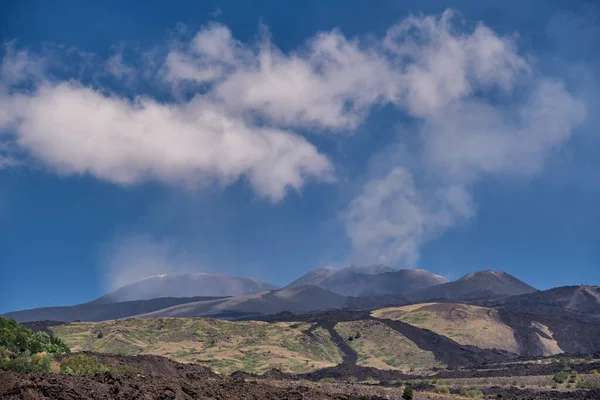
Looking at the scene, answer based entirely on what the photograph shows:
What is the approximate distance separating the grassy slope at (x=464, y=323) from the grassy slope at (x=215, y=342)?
102 feet

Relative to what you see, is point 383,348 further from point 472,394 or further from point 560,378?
point 472,394

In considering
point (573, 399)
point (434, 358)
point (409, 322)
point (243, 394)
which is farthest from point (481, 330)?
point (243, 394)

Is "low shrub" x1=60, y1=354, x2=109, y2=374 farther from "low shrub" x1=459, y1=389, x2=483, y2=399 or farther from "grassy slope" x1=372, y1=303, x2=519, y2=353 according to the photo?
"grassy slope" x1=372, y1=303, x2=519, y2=353

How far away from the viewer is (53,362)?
31.0 metres

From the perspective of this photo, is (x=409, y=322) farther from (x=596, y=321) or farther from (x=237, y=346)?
(x=596, y=321)

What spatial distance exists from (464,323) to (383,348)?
35.1 meters

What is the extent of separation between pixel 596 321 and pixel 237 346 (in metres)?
139

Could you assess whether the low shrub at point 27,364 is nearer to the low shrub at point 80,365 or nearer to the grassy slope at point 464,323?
the low shrub at point 80,365

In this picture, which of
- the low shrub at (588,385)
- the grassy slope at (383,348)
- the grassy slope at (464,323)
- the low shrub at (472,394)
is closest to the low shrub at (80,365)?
the low shrub at (472,394)

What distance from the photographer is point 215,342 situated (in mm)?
95625

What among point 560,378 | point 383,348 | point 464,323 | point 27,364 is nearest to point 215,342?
point 383,348

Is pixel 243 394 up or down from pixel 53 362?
down

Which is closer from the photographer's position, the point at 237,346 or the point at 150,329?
the point at 237,346

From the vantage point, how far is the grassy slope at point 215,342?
275 ft
